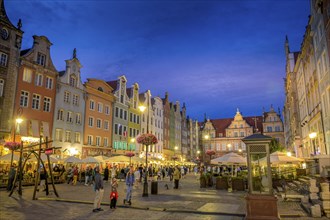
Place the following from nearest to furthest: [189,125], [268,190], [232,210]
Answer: [268,190] < [232,210] < [189,125]

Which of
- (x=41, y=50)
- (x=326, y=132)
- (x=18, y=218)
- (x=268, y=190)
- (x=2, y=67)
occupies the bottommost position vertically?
(x=18, y=218)

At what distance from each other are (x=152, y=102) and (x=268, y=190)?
59.3 metres

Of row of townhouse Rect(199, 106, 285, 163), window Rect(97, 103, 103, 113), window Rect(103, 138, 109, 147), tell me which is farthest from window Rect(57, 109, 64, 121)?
row of townhouse Rect(199, 106, 285, 163)

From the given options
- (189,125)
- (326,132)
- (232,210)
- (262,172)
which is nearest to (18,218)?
(232,210)

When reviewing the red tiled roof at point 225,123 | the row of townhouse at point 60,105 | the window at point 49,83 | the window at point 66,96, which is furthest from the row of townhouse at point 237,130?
the window at point 49,83

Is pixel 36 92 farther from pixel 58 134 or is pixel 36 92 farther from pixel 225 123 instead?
pixel 225 123

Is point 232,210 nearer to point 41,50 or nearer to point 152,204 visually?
point 152,204

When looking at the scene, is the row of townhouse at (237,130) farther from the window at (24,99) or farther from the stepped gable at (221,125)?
the window at (24,99)

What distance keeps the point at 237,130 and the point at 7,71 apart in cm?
6569

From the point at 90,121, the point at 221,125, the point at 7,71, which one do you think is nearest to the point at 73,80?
the point at 90,121

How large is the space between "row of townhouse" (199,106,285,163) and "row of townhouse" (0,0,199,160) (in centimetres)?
2971

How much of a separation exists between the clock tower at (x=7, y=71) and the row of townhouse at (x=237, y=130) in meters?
51.2

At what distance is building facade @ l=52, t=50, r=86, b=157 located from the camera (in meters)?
37.2

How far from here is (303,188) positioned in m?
17.1
